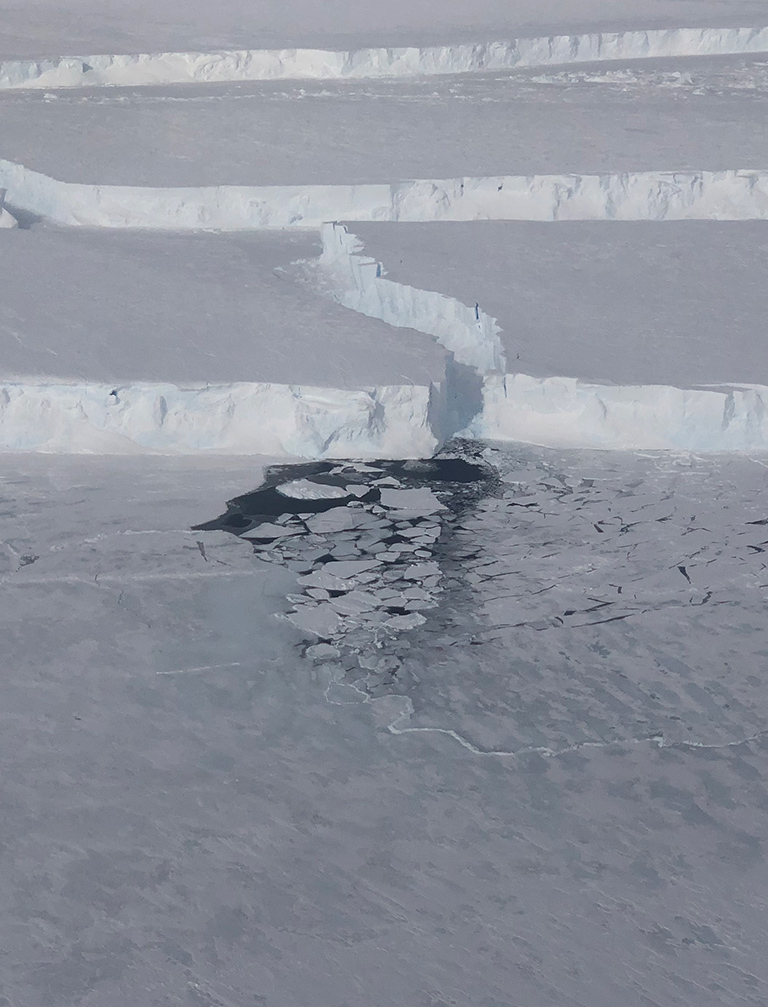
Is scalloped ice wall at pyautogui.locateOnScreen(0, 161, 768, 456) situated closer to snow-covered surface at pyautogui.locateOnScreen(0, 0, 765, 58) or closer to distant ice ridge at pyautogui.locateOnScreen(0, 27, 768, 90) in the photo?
distant ice ridge at pyautogui.locateOnScreen(0, 27, 768, 90)

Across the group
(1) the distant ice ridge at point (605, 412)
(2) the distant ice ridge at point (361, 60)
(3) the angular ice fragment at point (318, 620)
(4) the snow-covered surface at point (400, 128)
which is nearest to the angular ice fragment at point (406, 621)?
(3) the angular ice fragment at point (318, 620)

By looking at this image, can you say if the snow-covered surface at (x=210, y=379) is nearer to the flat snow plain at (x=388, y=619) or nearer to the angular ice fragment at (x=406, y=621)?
the flat snow plain at (x=388, y=619)

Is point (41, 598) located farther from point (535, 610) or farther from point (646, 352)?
point (646, 352)

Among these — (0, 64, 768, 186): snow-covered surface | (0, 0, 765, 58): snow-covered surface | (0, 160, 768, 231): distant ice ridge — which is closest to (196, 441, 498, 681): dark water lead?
(0, 160, 768, 231): distant ice ridge

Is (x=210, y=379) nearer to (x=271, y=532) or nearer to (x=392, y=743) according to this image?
(x=271, y=532)

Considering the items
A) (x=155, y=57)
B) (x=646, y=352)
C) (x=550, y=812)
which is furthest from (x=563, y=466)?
(x=155, y=57)

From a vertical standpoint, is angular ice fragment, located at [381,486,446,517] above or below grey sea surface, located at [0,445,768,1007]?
above
